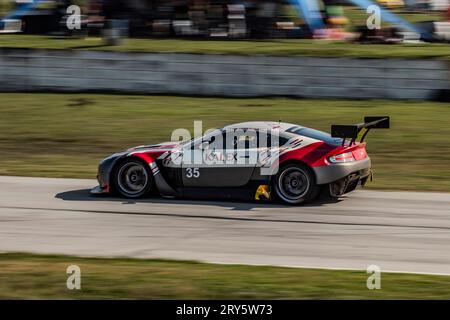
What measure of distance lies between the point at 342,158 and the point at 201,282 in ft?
15.3

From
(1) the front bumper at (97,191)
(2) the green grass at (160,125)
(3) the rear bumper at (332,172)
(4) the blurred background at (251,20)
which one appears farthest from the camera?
(4) the blurred background at (251,20)

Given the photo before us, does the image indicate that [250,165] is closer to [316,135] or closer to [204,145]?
[204,145]

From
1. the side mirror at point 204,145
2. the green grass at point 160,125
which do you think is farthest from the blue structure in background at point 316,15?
the side mirror at point 204,145

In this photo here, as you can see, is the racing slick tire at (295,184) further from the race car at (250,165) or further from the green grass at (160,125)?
the green grass at (160,125)

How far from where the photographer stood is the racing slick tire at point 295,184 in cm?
1194

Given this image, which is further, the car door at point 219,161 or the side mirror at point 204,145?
the side mirror at point 204,145

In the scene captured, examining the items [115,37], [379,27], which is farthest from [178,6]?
[379,27]

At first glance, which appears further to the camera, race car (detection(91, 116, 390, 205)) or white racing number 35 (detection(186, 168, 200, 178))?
white racing number 35 (detection(186, 168, 200, 178))

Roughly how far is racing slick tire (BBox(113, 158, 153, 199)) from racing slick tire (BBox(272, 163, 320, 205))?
1870mm

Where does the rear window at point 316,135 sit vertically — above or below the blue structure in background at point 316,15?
below

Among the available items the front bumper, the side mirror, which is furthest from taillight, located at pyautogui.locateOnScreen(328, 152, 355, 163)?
the front bumper

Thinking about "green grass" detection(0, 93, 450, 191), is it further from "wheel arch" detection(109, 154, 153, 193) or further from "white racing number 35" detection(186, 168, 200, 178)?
"white racing number 35" detection(186, 168, 200, 178)

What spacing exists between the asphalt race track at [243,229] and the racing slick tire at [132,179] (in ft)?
0.69

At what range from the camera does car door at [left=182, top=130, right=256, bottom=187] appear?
483 inches
